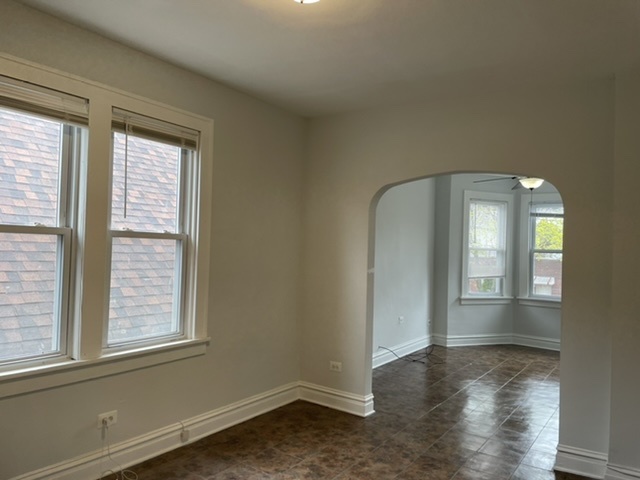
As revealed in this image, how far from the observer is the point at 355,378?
416 cm

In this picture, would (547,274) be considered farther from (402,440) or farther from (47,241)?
(47,241)

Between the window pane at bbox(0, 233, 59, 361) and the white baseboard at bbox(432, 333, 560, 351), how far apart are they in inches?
224

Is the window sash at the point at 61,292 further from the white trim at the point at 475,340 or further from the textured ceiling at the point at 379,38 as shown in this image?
the white trim at the point at 475,340

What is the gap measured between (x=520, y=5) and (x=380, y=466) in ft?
9.65

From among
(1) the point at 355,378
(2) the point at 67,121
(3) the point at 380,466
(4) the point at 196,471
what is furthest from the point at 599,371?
(2) the point at 67,121

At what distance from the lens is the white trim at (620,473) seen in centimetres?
288

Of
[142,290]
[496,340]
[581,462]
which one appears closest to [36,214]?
[142,290]

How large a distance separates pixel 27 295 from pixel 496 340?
6.76m

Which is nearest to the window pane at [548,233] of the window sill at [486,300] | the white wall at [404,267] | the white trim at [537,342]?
the window sill at [486,300]

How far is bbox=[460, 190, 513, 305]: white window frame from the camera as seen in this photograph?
23.6ft

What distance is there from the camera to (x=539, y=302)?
7.24 metres

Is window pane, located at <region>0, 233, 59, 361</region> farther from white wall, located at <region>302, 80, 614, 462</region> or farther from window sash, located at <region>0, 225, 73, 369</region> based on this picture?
white wall, located at <region>302, 80, 614, 462</region>

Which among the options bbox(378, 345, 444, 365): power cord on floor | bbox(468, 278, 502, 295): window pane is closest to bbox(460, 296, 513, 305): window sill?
bbox(468, 278, 502, 295): window pane

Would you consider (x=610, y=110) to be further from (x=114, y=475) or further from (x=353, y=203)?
(x=114, y=475)
